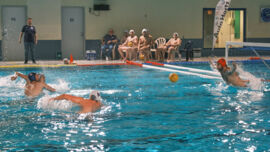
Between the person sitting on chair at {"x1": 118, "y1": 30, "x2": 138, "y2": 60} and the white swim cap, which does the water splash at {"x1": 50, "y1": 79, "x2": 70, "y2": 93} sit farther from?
the person sitting on chair at {"x1": 118, "y1": 30, "x2": 138, "y2": 60}

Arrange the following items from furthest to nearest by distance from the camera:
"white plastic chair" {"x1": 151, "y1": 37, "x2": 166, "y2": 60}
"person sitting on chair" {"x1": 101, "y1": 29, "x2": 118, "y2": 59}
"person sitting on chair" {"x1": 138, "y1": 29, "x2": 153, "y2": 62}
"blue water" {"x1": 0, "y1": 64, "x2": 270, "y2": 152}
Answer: "person sitting on chair" {"x1": 101, "y1": 29, "x2": 118, "y2": 59}
"white plastic chair" {"x1": 151, "y1": 37, "x2": 166, "y2": 60}
"person sitting on chair" {"x1": 138, "y1": 29, "x2": 153, "y2": 62}
"blue water" {"x1": 0, "y1": 64, "x2": 270, "y2": 152}

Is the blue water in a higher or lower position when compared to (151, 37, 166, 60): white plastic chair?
lower

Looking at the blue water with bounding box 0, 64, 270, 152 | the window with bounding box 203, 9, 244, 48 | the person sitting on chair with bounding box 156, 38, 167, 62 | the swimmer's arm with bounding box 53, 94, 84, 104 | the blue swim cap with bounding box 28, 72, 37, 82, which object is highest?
the window with bounding box 203, 9, 244, 48

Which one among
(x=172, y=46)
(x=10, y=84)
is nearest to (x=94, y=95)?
(x=10, y=84)

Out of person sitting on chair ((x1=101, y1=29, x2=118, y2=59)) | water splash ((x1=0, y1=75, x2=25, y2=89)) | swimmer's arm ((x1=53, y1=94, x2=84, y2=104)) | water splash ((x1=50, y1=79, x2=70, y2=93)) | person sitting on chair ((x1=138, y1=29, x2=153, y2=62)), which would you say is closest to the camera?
swimmer's arm ((x1=53, y1=94, x2=84, y2=104))

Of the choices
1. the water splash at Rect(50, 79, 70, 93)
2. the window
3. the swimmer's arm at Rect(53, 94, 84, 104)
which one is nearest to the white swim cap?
the swimmer's arm at Rect(53, 94, 84, 104)

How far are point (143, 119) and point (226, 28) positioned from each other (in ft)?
49.8

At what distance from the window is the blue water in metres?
9.98

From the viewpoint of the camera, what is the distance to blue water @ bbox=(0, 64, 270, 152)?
541 centimetres

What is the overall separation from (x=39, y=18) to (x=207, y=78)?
908 centimetres

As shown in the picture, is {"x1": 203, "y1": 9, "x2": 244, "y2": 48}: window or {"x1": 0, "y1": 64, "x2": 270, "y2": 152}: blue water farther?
{"x1": 203, "y1": 9, "x2": 244, "y2": 48}: window

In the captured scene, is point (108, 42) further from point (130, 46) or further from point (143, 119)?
point (143, 119)

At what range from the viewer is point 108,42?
18734 millimetres

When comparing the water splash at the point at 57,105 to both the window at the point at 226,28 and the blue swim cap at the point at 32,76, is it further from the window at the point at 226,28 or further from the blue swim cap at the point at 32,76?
the window at the point at 226,28
